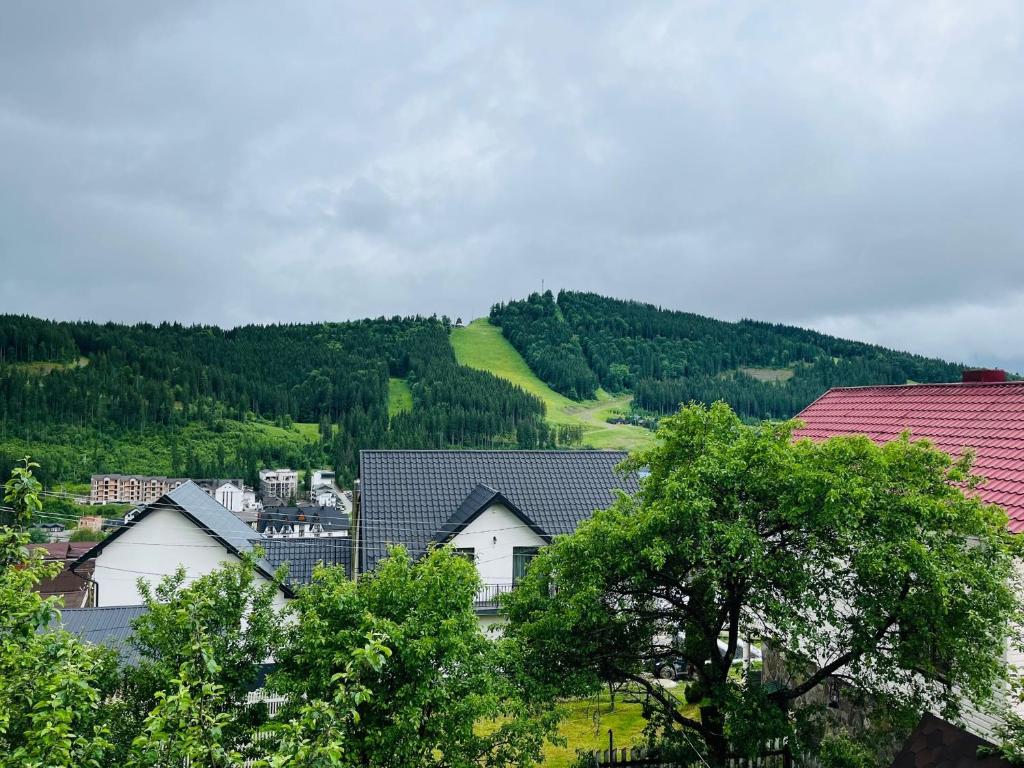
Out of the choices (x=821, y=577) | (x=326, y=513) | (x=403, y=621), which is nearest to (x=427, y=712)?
(x=403, y=621)

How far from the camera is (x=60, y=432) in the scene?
16662 cm

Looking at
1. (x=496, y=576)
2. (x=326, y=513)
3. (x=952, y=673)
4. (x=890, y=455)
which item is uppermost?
(x=890, y=455)

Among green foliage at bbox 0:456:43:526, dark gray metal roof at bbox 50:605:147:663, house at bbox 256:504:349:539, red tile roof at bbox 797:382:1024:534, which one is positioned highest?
red tile roof at bbox 797:382:1024:534

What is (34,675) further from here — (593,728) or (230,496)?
(230,496)

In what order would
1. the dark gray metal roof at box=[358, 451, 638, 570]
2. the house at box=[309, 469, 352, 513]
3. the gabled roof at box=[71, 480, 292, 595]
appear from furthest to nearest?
the house at box=[309, 469, 352, 513], the gabled roof at box=[71, 480, 292, 595], the dark gray metal roof at box=[358, 451, 638, 570]

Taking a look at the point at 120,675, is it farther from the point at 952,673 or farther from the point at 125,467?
the point at 125,467

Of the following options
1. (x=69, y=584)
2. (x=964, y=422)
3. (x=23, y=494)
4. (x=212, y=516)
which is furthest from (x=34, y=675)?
(x=69, y=584)

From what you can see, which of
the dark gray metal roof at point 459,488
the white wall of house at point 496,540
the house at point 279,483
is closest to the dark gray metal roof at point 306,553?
the dark gray metal roof at point 459,488

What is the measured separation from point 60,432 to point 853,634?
638ft

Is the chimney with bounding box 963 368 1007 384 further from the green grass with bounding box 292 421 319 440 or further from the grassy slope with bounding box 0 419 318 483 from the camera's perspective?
the green grass with bounding box 292 421 319 440

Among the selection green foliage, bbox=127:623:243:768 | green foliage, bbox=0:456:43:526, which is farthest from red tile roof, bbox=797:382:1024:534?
green foliage, bbox=0:456:43:526

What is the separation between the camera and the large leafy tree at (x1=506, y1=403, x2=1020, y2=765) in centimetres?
1104

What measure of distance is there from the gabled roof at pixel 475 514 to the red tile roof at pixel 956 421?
1053 cm

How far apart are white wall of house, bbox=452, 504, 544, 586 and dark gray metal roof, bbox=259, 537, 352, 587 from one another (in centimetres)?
561
